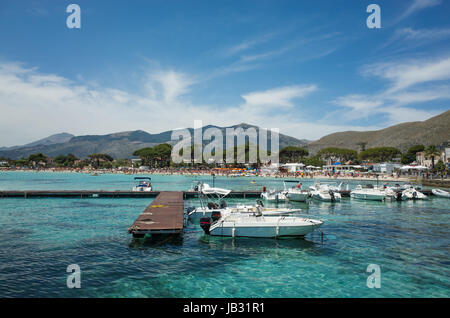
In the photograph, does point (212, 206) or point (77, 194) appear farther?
point (77, 194)

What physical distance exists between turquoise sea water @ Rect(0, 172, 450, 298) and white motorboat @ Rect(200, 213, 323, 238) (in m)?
0.54

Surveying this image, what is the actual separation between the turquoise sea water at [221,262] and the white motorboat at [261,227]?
0.54m

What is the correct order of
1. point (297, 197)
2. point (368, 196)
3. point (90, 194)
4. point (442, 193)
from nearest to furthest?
point (297, 197)
point (368, 196)
point (90, 194)
point (442, 193)

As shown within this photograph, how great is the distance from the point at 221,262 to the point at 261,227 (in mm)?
5473

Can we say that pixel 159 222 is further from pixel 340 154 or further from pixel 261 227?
pixel 340 154

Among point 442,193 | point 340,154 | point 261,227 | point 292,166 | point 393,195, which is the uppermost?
point 340,154

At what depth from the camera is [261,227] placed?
2100cm

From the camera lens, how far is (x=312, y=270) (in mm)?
15359

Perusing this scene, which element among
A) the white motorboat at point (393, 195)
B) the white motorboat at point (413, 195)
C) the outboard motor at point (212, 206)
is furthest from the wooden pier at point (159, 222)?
the white motorboat at point (413, 195)

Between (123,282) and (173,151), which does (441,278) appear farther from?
(173,151)

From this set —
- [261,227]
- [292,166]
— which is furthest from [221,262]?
[292,166]

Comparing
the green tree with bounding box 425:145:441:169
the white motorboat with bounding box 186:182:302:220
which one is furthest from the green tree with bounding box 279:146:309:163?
the white motorboat with bounding box 186:182:302:220
